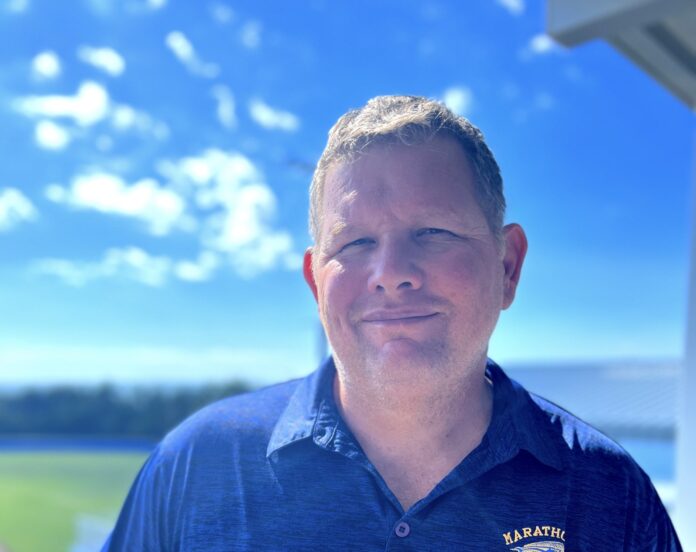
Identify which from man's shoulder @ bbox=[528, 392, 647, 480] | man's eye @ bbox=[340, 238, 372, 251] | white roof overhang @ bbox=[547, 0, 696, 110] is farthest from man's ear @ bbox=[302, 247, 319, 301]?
white roof overhang @ bbox=[547, 0, 696, 110]

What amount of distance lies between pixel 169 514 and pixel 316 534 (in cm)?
25

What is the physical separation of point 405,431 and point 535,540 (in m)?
0.25

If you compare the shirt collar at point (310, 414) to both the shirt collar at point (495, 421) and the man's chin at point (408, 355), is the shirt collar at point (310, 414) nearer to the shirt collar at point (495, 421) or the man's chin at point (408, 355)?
the shirt collar at point (495, 421)

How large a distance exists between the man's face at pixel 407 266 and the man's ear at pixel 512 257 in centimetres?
6

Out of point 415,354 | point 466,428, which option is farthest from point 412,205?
point 466,428

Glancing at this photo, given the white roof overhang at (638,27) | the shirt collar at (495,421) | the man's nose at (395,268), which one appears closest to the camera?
the man's nose at (395,268)

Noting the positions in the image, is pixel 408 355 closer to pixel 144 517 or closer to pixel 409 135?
pixel 409 135

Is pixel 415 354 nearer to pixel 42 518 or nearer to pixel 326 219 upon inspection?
pixel 326 219

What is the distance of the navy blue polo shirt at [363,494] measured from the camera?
1.01 m

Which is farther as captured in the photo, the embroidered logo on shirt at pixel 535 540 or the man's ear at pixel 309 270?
the man's ear at pixel 309 270

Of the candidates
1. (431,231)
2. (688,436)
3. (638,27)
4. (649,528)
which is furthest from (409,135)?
(688,436)

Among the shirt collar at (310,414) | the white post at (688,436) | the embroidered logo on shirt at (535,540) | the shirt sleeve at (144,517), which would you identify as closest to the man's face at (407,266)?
the shirt collar at (310,414)

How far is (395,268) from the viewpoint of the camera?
0.97 meters

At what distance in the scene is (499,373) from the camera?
1206mm
